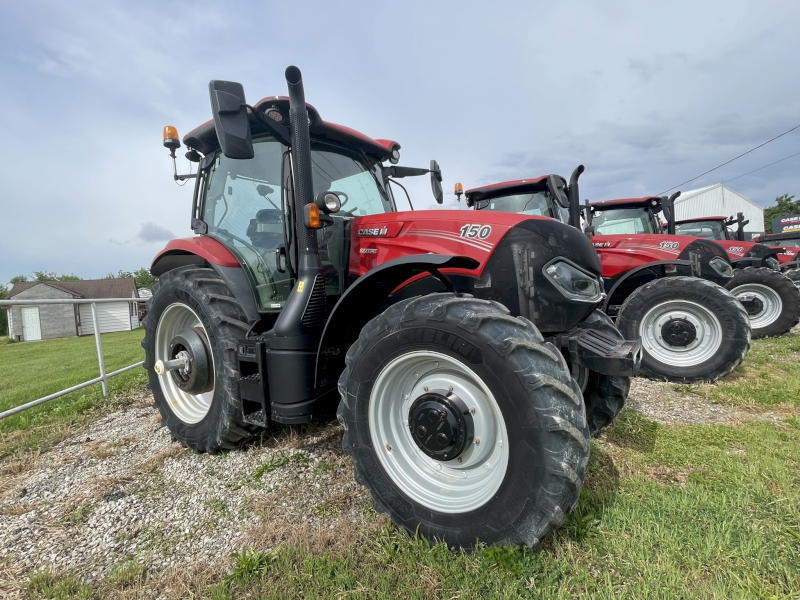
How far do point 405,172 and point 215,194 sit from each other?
148 centimetres

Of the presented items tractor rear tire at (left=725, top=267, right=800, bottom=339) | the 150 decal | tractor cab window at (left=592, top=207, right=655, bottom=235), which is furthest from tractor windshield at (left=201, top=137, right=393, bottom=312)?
tractor rear tire at (left=725, top=267, right=800, bottom=339)

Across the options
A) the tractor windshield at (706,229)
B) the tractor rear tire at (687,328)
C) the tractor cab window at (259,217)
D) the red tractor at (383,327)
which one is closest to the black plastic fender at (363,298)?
the red tractor at (383,327)

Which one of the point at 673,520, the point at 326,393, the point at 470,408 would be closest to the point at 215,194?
the point at 326,393

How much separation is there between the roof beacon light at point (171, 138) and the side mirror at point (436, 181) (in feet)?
6.34

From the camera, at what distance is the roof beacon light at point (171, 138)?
314 centimetres

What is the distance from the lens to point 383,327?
201cm

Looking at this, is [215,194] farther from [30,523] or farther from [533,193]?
[533,193]

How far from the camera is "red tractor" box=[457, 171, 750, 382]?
14.9 ft

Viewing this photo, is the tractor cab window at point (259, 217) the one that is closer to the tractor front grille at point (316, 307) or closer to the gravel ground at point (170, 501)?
the tractor front grille at point (316, 307)

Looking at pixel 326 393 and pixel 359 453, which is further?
pixel 326 393

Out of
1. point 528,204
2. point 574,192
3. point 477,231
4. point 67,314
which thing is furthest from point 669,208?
point 67,314

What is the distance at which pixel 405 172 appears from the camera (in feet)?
11.4

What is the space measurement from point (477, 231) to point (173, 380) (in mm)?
2773

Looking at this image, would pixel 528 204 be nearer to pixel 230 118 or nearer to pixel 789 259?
pixel 230 118
